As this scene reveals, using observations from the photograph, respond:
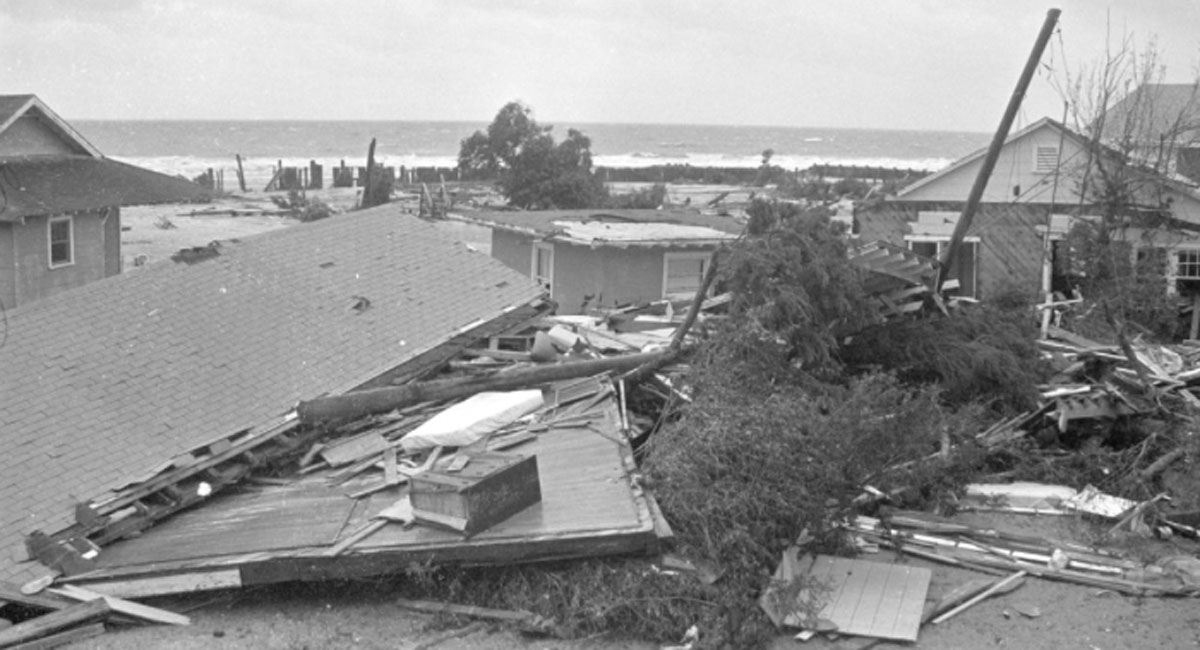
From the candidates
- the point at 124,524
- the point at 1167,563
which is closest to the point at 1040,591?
the point at 1167,563

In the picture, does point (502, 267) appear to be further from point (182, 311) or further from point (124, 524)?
point (124, 524)

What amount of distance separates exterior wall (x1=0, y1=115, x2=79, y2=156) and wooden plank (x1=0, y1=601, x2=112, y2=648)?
18.5m

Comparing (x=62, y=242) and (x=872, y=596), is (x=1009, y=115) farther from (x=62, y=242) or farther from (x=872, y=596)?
(x=62, y=242)

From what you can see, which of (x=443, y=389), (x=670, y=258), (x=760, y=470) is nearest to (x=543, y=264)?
(x=670, y=258)

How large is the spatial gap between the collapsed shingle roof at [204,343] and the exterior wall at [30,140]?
447 inches

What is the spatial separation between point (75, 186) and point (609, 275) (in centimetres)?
1176

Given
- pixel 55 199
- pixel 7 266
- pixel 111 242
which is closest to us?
pixel 7 266

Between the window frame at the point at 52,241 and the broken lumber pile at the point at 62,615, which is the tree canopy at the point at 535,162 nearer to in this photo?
the window frame at the point at 52,241

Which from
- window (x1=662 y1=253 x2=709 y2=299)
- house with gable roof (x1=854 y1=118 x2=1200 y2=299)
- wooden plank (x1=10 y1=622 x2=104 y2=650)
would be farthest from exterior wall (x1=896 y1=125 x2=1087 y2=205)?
wooden plank (x1=10 y1=622 x2=104 y2=650)

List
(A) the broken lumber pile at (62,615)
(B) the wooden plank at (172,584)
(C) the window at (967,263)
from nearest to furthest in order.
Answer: (A) the broken lumber pile at (62,615), (B) the wooden plank at (172,584), (C) the window at (967,263)

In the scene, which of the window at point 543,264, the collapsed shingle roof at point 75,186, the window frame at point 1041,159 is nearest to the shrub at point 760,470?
the window at point 543,264

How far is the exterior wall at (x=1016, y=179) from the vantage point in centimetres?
2628

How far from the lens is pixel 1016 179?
27391mm

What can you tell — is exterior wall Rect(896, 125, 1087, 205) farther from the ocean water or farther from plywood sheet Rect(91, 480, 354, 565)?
the ocean water
